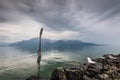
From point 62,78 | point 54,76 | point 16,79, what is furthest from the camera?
point 16,79

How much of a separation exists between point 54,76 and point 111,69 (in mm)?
15103

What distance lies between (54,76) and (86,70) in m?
9.02

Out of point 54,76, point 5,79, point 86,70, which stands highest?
point 86,70

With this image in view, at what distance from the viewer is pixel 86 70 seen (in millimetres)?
35438

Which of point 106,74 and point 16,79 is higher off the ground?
point 106,74

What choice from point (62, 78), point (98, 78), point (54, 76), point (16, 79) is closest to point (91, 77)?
point (98, 78)

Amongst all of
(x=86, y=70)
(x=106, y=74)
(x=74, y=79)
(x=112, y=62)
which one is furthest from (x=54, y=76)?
(x=112, y=62)

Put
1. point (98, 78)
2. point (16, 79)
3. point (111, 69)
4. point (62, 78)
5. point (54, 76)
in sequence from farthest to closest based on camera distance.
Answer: point (16, 79) → point (54, 76) → point (62, 78) → point (111, 69) → point (98, 78)

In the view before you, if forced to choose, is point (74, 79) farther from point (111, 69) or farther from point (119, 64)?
point (119, 64)

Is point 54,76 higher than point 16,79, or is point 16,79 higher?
point 54,76

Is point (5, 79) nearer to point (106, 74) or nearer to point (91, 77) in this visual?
point (91, 77)

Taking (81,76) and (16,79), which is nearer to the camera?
(81,76)

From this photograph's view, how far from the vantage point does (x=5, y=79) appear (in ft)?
172

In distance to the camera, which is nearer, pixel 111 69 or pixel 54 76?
pixel 111 69
